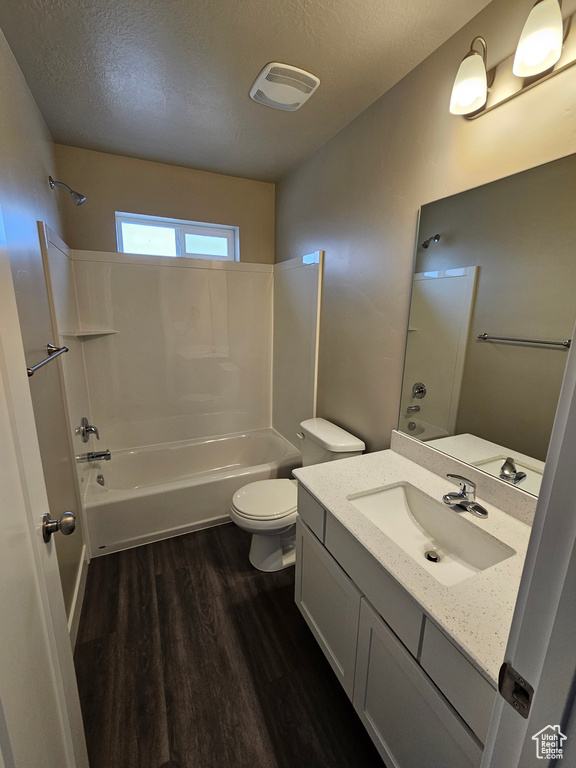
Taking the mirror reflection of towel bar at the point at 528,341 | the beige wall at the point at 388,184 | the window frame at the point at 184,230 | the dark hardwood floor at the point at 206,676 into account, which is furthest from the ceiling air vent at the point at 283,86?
the dark hardwood floor at the point at 206,676

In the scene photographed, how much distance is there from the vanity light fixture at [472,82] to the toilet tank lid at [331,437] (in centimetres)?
147

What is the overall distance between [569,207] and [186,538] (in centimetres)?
250

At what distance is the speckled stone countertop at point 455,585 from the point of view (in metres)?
0.71

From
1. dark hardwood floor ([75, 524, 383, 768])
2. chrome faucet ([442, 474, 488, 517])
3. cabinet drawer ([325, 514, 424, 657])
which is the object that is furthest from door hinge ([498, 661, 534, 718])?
dark hardwood floor ([75, 524, 383, 768])

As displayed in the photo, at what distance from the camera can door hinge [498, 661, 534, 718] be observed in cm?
41

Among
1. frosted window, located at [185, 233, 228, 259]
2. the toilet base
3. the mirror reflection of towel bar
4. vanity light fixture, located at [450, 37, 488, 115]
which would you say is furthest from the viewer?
frosted window, located at [185, 233, 228, 259]

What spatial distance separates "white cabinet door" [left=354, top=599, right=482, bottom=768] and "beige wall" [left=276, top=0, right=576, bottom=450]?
3.02 feet

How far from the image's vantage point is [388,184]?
157cm

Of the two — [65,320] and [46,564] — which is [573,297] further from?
[65,320]

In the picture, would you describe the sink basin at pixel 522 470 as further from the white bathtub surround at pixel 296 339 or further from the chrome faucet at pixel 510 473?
the white bathtub surround at pixel 296 339

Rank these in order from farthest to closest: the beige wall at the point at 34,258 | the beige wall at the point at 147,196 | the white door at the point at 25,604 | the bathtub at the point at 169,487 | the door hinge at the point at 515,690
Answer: the beige wall at the point at 147,196 → the bathtub at the point at 169,487 → the beige wall at the point at 34,258 → the white door at the point at 25,604 → the door hinge at the point at 515,690

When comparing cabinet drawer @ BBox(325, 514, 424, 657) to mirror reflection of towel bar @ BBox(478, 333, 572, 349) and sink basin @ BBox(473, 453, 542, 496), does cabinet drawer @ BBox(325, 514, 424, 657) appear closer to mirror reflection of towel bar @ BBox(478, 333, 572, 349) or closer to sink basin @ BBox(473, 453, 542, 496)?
sink basin @ BBox(473, 453, 542, 496)

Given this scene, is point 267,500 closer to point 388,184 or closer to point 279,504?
point 279,504

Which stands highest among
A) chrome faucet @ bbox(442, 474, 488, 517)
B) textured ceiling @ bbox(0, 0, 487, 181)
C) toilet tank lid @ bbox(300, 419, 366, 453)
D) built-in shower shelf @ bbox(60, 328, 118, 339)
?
textured ceiling @ bbox(0, 0, 487, 181)
